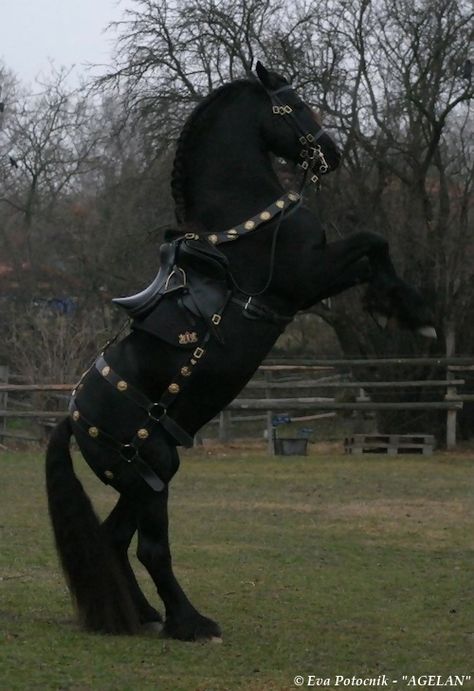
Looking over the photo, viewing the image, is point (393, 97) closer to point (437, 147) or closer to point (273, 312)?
point (437, 147)

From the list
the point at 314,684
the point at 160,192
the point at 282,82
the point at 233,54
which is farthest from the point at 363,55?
the point at 314,684

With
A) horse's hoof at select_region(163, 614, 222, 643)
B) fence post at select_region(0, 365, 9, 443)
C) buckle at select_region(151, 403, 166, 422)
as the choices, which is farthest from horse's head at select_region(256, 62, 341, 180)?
fence post at select_region(0, 365, 9, 443)

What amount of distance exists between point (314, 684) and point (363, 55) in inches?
715

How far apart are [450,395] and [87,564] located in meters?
15.3

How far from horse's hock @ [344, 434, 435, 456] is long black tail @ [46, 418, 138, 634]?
47.6ft

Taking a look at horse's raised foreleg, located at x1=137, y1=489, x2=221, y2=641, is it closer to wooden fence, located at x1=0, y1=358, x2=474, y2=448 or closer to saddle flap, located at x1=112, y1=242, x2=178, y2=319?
saddle flap, located at x1=112, y1=242, x2=178, y2=319

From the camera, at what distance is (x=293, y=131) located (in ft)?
21.9

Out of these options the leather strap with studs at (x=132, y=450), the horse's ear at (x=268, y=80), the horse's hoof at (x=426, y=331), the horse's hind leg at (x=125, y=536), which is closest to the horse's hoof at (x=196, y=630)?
the horse's hind leg at (x=125, y=536)

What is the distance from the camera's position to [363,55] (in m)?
22.2

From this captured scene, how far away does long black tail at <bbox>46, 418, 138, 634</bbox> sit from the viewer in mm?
6555

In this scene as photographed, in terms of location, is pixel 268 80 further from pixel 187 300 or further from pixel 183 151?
pixel 187 300

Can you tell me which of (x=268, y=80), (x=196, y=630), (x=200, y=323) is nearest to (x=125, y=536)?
(x=196, y=630)

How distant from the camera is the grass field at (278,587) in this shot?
5.70m

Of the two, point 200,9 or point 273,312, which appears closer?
point 273,312
